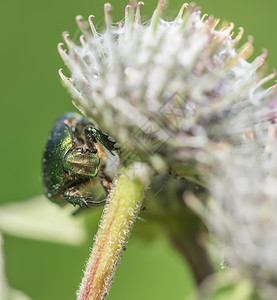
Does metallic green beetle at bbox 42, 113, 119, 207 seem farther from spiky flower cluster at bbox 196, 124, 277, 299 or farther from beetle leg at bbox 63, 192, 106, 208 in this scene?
spiky flower cluster at bbox 196, 124, 277, 299

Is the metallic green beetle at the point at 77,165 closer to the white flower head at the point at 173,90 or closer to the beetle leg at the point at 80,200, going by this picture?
the beetle leg at the point at 80,200

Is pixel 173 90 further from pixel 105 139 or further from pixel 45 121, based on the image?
pixel 45 121

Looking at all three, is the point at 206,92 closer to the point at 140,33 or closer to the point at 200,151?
the point at 200,151

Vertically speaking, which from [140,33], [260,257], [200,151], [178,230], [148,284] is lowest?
[148,284]

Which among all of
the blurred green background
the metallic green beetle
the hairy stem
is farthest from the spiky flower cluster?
the blurred green background

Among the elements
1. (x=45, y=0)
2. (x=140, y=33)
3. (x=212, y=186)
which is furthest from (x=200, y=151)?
(x=45, y=0)

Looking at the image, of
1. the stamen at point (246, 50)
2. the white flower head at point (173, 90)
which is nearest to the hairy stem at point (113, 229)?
the white flower head at point (173, 90)
